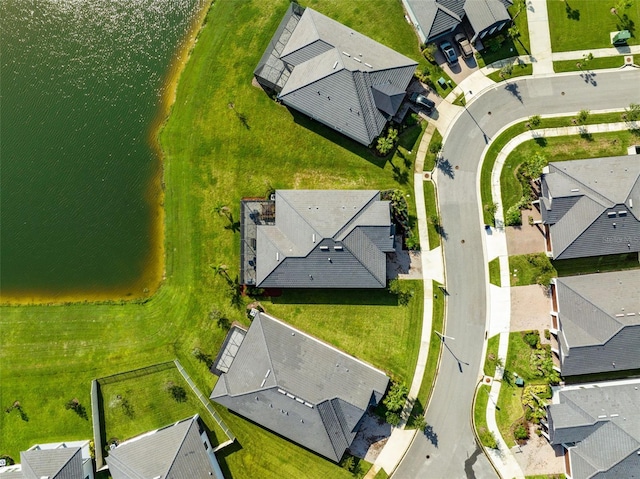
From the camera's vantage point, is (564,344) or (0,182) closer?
(564,344)

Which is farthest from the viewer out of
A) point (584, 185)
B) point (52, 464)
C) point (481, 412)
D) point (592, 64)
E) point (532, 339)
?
point (592, 64)

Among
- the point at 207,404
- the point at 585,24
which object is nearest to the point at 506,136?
the point at 585,24

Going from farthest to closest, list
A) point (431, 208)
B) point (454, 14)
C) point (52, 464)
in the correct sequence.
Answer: point (431, 208), point (454, 14), point (52, 464)

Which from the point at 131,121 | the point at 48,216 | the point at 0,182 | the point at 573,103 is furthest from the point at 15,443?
the point at 573,103

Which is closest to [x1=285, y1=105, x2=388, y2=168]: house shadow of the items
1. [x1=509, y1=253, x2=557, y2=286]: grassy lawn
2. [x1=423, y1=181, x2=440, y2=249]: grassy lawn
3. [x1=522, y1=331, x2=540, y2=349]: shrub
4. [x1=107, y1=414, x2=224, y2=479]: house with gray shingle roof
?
[x1=423, y1=181, x2=440, y2=249]: grassy lawn

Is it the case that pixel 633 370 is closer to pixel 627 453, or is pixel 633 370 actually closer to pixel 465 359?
pixel 627 453

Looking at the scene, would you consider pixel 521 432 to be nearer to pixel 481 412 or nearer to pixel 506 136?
pixel 481 412
